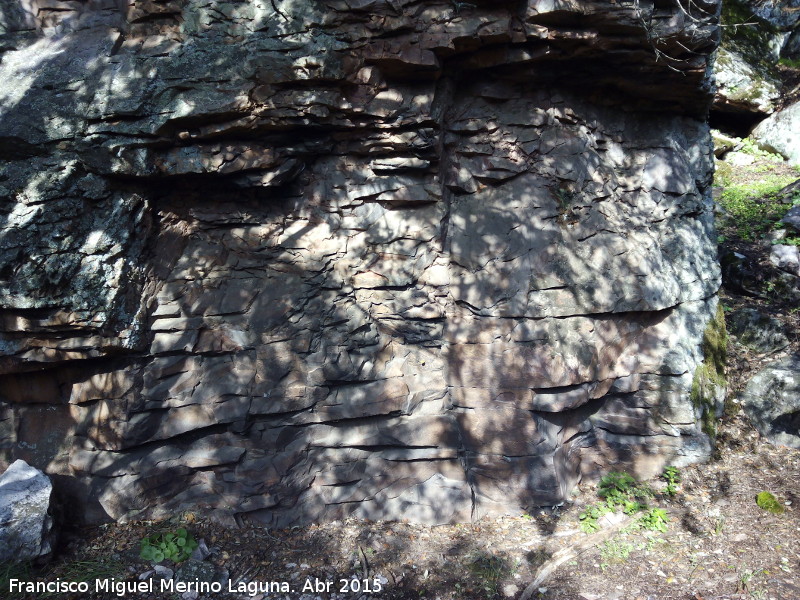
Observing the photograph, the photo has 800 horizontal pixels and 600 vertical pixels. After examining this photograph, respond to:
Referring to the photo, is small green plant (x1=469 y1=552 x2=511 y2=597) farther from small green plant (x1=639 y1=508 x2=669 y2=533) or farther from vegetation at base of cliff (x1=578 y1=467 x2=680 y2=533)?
small green plant (x1=639 y1=508 x2=669 y2=533)

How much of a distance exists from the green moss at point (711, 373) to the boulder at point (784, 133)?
Answer: 6.57 m

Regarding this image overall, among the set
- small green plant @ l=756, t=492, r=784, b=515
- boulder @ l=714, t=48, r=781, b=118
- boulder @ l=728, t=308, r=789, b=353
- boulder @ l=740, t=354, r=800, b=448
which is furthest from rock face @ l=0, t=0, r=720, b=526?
boulder @ l=714, t=48, r=781, b=118

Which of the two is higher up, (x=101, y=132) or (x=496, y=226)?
(x=101, y=132)

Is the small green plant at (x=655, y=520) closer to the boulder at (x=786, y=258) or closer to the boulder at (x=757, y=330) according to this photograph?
the boulder at (x=757, y=330)

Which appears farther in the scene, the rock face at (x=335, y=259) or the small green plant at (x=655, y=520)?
the small green plant at (x=655, y=520)

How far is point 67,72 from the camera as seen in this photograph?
13.3ft

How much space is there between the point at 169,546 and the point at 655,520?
3767mm

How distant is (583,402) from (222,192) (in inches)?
138

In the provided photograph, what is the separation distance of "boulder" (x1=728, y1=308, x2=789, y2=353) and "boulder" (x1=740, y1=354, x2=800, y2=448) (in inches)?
10.8

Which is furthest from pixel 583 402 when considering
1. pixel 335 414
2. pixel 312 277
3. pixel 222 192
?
pixel 222 192

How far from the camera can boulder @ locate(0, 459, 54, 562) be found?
3.64 meters

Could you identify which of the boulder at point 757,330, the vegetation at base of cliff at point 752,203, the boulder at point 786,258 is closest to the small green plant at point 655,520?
the boulder at point 757,330

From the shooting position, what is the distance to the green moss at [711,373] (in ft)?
15.9

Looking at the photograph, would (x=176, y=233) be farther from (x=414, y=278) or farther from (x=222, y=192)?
(x=414, y=278)
